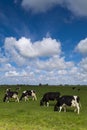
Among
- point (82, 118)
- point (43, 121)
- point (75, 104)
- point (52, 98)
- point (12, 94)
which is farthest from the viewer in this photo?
point (12, 94)

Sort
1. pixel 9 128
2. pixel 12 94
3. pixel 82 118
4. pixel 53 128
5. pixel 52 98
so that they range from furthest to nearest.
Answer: pixel 12 94, pixel 52 98, pixel 82 118, pixel 53 128, pixel 9 128

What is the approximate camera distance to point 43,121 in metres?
25.4

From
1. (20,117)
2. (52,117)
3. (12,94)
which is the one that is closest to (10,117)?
(20,117)

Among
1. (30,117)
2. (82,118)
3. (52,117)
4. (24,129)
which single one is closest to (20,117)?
(30,117)

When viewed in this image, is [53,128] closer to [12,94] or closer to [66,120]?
[66,120]

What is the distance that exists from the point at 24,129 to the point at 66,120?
721 centimetres

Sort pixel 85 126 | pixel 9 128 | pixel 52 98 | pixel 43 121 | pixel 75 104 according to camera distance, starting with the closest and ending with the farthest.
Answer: pixel 9 128, pixel 85 126, pixel 43 121, pixel 75 104, pixel 52 98

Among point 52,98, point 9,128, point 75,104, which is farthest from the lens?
point 52,98

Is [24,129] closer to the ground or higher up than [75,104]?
closer to the ground

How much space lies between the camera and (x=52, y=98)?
137 feet

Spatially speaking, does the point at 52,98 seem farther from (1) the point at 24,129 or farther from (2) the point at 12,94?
(1) the point at 24,129

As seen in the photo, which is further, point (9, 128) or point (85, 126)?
point (85, 126)

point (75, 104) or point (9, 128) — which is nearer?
point (9, 128)

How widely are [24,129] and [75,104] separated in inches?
550
